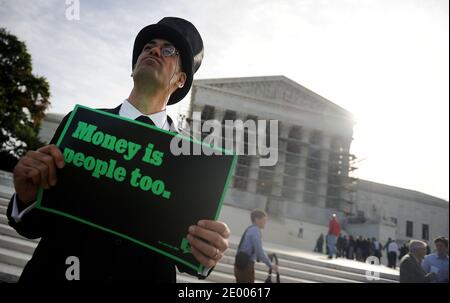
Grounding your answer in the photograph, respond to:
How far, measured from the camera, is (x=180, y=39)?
1.45m

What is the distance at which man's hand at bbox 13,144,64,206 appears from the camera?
96 centimetres

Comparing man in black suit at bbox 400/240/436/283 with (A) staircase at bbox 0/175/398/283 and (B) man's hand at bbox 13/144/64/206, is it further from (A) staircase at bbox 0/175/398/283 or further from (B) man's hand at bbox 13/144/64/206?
(B) man's hand at bbox 13/144/64/206

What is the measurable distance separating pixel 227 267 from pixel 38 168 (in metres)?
6.81

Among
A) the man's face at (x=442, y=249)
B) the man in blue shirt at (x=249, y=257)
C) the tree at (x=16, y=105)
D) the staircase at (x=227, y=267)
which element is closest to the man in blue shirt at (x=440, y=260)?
the man's face at (x=442, y=249)

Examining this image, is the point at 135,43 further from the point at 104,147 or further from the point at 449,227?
the point at 449,227

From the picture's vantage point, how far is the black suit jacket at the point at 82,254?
3.68 feet

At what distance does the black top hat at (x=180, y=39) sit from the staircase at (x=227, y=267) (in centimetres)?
335

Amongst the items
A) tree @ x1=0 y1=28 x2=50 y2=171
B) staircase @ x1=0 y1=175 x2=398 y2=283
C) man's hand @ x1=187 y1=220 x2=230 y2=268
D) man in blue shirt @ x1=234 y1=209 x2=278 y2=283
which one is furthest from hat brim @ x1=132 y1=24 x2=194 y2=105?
tree @ x1=0 y1=28 x2=50 y2=171

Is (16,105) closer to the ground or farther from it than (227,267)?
farther from it

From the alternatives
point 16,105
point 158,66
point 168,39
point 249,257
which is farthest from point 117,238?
point 16,105

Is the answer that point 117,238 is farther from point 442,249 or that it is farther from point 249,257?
point 442,249

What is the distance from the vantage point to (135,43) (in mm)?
1550

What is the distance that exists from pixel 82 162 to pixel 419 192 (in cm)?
5479
